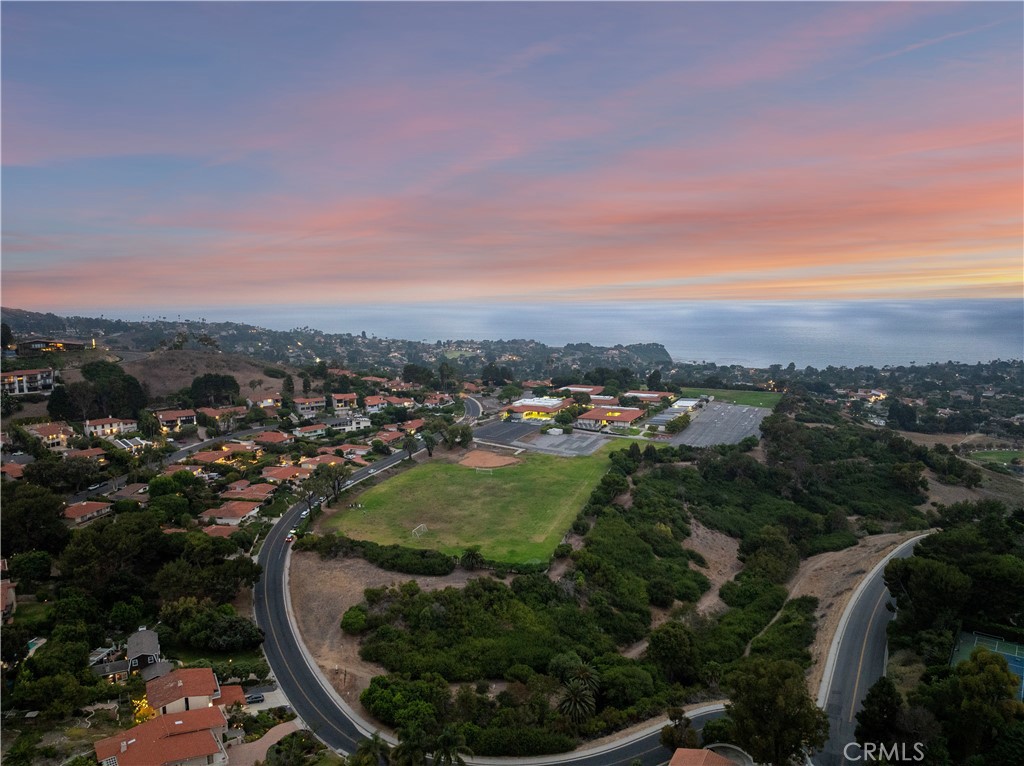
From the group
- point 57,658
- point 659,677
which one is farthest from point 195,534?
point 659,677

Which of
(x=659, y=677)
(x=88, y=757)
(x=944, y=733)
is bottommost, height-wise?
(x=659, y=677)

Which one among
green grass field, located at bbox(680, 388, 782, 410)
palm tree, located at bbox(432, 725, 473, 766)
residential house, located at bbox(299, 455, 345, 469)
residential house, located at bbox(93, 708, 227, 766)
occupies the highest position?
green grass field, located at bbox(680, 388, 782, 410)

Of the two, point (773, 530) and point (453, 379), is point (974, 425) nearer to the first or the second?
point (773, 530)

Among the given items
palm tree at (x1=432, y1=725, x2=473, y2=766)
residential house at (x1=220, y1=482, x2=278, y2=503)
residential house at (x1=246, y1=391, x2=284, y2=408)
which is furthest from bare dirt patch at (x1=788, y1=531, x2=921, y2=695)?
residential house at (x1=246, y1=391, x2=284, y2=408)

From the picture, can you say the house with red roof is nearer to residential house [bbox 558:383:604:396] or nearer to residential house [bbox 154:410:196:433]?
residential house [bbox 154:410:196:433]

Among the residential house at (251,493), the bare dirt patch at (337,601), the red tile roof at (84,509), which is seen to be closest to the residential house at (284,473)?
the residential house at (251,493)

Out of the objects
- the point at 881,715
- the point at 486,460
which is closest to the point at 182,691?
the point at 881,715

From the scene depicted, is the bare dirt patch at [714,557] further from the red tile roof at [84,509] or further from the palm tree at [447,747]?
the red tile roof at [84,509]
